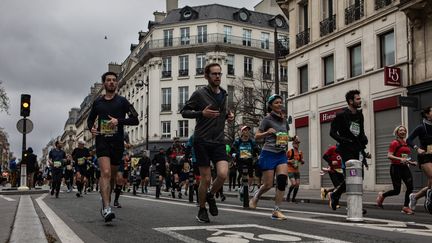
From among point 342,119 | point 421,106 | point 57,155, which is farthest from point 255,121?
point 342,119

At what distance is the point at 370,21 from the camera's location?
24.1 metres

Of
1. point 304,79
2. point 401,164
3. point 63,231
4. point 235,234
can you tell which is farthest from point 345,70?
point 63,231

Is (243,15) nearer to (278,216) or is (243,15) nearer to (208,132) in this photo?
(278,216)

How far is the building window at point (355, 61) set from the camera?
83.0ft

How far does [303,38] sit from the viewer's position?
1184 inches

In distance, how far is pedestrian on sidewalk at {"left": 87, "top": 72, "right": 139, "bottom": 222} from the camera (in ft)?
24.3

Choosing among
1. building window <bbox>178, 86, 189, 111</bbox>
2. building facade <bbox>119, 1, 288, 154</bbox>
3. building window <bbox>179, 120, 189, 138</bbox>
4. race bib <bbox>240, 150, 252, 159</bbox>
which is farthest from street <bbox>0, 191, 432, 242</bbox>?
building window <bbox>178, 86, 189, 111</bbox>

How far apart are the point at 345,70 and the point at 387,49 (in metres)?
2.86

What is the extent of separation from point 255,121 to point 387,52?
81.6ft

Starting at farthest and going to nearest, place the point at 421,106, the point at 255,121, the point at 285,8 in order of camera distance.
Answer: the point at 255,121 → the point at 285,8 → the point at 421,106

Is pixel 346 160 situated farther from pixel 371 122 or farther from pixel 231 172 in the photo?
pixel 231 172

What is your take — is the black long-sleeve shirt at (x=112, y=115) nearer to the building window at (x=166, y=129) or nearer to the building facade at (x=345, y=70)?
the building facade at (x=345, y=70)

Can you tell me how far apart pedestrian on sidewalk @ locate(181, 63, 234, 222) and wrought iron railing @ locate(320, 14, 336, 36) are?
20975mm

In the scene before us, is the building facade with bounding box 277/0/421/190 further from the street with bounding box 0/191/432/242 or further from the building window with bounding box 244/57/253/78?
the building window with bounding box 244/57/253/78
